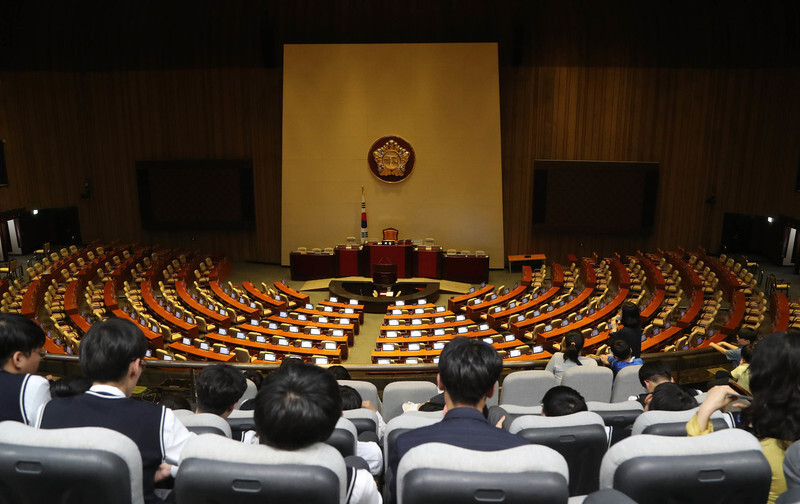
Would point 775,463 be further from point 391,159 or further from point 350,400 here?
point 391,159

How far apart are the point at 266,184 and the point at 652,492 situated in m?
16.9

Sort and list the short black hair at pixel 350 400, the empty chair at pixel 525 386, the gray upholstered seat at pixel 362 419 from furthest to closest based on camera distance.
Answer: the empty chair at pixel 525 386, the short black hair at pixel 350 400, the gray upholstered seat at pixel 362 419

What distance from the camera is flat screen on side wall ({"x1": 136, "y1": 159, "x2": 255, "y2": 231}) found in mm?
17281

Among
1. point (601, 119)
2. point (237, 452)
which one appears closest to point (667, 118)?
point (601, 119)

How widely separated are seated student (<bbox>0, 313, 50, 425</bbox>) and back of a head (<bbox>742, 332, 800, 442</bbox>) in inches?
95.7

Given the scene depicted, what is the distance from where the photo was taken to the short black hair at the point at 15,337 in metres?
2.33

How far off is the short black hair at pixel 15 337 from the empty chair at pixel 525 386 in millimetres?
3092

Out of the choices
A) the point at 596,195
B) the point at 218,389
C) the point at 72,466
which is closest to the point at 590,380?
the point at 218,389

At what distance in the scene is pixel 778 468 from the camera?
67.7 inches

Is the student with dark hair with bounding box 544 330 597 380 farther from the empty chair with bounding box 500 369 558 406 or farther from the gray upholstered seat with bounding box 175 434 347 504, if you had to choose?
the gray upholstered seat with bounding box 175 434 347 504

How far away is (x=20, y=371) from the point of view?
238 cm

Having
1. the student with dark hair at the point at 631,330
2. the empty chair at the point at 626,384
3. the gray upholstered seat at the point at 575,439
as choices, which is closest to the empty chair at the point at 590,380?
the empty chair at the point at 626,384

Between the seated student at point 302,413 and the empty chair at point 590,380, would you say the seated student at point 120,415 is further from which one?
the empty chair at point 590,380

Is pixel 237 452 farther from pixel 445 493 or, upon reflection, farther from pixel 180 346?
pixel 180 346
